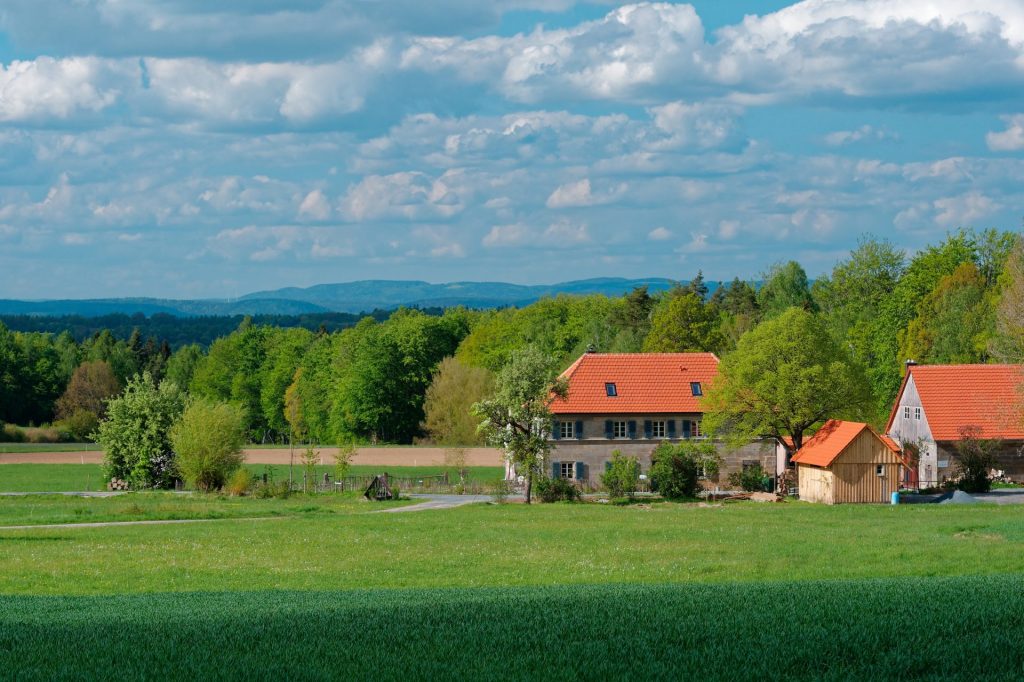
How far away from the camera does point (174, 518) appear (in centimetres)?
4762

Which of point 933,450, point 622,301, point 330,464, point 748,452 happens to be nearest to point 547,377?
point 748,452

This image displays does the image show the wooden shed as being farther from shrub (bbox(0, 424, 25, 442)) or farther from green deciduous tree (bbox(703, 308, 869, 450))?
shrub (bbox(0, 424, 25, 442))

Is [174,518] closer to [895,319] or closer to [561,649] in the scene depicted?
[561,649]

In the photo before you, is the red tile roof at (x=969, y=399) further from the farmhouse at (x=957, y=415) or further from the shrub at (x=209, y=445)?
the shrub at (x=209, y=445)

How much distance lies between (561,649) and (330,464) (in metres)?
88.4

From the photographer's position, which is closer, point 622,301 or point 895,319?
point 895,319

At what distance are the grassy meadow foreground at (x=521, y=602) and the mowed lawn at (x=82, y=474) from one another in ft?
127

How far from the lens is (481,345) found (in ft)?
416

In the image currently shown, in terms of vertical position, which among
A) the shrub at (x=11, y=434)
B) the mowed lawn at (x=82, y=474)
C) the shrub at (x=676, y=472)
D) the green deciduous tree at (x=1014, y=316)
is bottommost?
the mowed lawn at (x=82, y=474)

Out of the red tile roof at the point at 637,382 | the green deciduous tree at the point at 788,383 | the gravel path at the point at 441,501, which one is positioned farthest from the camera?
the red tile roof at the point at 637,382

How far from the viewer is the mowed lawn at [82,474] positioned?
77.3 meters

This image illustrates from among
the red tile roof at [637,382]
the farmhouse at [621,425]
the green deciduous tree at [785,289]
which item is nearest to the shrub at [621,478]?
the farmhouse at [621,425]

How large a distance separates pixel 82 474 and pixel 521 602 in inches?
3150

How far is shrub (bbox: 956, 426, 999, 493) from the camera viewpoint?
58.4 meters
